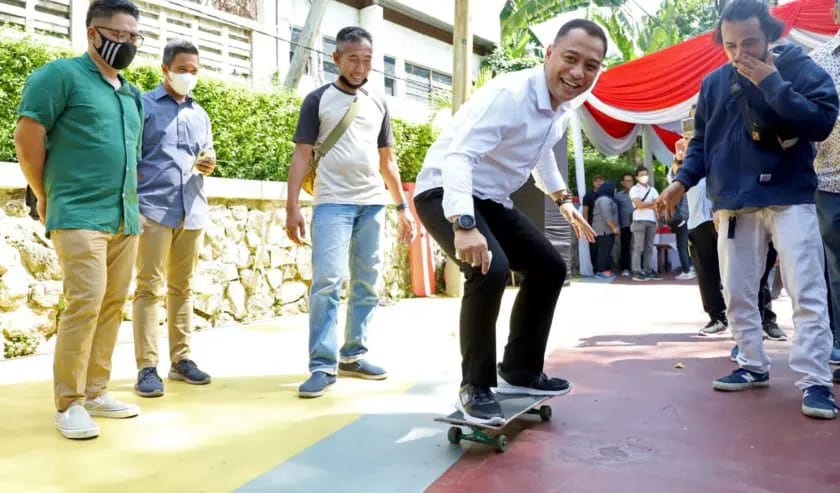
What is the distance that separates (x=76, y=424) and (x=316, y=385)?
117 centimetres

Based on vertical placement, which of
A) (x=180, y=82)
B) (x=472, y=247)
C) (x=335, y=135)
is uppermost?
(x=180, y=82)

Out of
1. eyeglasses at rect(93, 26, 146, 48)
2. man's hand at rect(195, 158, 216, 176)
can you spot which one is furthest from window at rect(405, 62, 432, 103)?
eyeglasses at rect(93, 26, 146, 48)

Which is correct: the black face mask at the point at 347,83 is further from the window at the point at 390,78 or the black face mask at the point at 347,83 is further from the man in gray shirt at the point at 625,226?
the window at the point at 390,78

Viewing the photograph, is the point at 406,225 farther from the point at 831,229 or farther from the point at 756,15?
the point at 831,229

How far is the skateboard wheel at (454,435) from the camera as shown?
2787 mm

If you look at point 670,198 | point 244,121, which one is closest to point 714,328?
point 670,198

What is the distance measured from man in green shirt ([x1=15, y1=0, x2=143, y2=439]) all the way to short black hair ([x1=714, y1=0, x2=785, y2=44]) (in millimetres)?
2711

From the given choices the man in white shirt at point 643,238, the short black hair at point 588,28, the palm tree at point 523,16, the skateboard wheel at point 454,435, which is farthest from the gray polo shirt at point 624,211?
the palm tree at point 523,16

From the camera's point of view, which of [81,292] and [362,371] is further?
A: [362,371]

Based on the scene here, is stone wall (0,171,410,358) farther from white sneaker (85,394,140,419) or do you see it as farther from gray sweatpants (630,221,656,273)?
gray sweatpants (630,221,656,273)

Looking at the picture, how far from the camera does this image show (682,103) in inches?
444

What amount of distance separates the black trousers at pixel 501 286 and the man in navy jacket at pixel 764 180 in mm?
941

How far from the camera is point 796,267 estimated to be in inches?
129

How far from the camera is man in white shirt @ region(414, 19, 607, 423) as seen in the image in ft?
8.77
